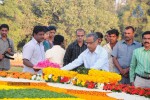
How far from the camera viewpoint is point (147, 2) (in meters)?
67.2

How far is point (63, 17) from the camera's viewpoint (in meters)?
61.6

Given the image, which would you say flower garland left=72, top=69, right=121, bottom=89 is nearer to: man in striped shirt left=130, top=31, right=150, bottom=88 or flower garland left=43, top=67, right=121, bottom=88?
flower garland left=43, top=67, right=121, bottom=88

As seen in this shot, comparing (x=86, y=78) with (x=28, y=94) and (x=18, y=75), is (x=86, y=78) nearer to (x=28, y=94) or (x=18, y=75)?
(x=18, y=75)

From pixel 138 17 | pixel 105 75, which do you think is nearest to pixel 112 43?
pixel 105 75

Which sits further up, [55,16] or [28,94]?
[55,16]

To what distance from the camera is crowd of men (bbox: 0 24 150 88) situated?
935cm

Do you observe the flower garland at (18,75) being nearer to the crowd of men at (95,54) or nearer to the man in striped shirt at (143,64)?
the crowd of men at (95,54)

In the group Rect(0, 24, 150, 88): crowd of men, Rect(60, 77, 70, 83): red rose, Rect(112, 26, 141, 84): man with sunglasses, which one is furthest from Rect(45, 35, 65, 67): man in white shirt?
Rect(60, 77, 70, 83): red rose

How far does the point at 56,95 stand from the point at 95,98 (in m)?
0.63

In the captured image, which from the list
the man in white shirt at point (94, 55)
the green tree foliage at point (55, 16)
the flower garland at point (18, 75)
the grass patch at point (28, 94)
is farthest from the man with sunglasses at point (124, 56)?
the green tree foliage at point (55, 16)

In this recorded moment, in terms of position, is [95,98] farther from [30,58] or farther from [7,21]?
[7,21]

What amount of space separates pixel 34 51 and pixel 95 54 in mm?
1855

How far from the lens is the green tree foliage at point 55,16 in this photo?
55.2m

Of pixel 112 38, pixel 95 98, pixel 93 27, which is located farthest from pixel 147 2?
pixel 95 98
